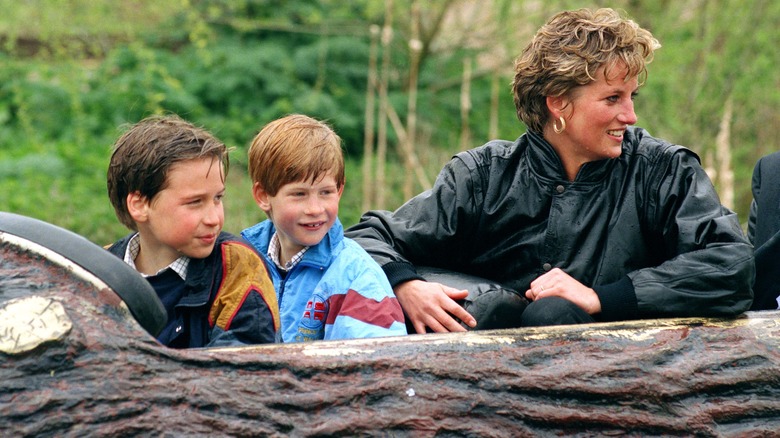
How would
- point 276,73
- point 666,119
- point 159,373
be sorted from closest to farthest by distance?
point 159,373 < point 666,119 < point 276,73

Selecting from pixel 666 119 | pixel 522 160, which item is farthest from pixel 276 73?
pixel 522 160

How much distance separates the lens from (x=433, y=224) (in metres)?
3.22

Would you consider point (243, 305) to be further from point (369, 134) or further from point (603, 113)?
point (369, 134)

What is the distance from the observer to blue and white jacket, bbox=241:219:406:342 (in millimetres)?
2801

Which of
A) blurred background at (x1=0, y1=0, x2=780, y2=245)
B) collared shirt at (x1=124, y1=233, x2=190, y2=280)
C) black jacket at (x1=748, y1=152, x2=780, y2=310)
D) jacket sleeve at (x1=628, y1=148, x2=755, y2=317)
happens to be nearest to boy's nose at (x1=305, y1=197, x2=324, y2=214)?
collared shirt at (x1=124, y1=233, x2=190, y2=280)

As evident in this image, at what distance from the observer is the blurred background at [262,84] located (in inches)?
360

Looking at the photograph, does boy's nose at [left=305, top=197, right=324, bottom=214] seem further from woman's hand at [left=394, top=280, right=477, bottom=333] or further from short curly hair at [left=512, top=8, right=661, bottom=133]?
short curly hair at [left=512, top=8, right=661, bottom=133]

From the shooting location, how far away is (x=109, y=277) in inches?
83.9

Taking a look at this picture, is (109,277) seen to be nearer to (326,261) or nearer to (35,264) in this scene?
(35,264)

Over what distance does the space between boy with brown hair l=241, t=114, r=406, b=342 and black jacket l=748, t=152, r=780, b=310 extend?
130cm

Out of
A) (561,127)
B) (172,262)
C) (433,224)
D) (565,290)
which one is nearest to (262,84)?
(433,224)

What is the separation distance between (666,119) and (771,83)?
38.0 inches

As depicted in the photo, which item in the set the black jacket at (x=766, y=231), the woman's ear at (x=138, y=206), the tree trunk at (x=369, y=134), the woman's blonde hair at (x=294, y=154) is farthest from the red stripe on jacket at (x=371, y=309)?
the tree trunk at (x=369, y=134)

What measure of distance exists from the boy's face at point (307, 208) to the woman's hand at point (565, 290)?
2.10 ft
